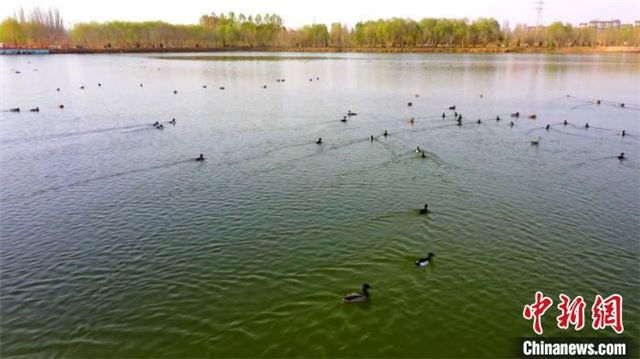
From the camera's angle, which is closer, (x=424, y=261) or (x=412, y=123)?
(x=424, y=261)

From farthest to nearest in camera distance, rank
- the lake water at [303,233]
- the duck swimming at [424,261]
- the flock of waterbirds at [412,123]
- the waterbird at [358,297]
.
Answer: the duck swimming at [424,261] < the flock of waterbirds at [412,123] < the waterbird at [358,297] < the lake water at [303,233]

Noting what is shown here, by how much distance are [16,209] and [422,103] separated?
47818mm

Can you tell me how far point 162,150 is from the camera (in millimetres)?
35844

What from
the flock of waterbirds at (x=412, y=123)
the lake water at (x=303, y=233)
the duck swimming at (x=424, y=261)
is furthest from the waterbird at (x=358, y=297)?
the duck swimming at (x=424, y=261)

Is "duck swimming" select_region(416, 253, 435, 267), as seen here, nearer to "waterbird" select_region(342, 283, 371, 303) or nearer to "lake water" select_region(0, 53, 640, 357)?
"lake water" select_region(0, 53, 640, 357)

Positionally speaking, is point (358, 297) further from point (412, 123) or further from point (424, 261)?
point (412, 123)

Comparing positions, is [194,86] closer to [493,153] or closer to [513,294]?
[493,153]

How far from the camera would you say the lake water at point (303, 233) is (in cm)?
1477

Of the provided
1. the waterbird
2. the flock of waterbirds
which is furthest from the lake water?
the flock of waterbirds

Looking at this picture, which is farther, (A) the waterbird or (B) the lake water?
(A) the waterbird

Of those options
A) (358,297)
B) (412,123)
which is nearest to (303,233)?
(358,297)

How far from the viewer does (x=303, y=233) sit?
21406 millimetres

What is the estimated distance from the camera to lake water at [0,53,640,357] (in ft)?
48.4

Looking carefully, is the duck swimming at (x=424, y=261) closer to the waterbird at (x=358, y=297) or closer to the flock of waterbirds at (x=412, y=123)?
the flock of waterbirds at (x=412, y=123)
